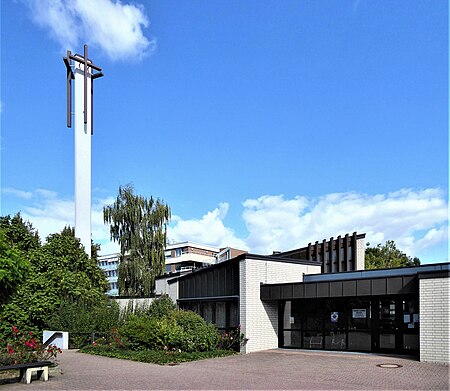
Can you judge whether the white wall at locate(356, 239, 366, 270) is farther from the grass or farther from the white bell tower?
the white bell tower

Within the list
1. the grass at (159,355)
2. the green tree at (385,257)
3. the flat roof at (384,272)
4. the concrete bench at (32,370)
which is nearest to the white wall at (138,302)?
the grass at (159,355)

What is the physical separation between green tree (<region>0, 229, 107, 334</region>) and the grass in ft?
24.5

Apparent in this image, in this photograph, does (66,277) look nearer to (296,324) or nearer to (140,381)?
(296,324)

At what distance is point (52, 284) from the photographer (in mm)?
27391

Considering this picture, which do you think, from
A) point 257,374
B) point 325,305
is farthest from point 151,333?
point 325,305

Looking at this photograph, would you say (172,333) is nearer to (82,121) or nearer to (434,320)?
(434,320)

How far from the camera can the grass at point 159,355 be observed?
57.6 feet

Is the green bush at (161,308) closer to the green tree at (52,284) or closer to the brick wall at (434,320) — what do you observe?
the green tree at (52,284)

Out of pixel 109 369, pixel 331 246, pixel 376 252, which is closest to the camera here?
pixel 109 369

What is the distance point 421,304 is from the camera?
656 inches

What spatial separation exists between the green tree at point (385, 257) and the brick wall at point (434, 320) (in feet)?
93.8

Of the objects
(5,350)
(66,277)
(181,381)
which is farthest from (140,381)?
(66,277)

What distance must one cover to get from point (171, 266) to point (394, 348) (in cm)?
6800

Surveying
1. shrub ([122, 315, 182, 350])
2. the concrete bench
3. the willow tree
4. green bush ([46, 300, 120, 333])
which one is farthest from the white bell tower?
the concrete bench
